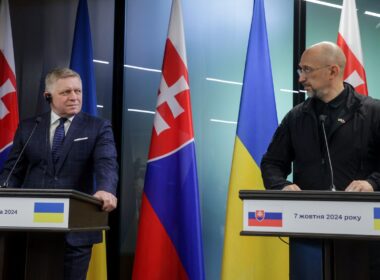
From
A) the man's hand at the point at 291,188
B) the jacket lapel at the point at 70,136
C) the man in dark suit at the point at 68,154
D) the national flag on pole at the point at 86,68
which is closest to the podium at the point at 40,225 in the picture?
the man in dark suit at the point at 68,154

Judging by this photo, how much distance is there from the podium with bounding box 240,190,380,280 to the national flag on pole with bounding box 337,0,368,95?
6.40ft

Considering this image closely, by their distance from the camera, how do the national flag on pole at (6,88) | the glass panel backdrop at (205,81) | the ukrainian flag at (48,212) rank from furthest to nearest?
the glass panel backdrop at (205,81) → the national flag on pole at (6,88) → the ukrainian flag at (48,212)

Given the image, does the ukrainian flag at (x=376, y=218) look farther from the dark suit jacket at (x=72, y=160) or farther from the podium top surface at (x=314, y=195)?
the dark suit jacket at (x=72, y=160)

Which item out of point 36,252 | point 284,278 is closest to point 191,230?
point 284,278

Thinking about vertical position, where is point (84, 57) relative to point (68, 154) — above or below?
above

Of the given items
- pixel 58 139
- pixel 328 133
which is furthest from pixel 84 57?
pixel 328 133

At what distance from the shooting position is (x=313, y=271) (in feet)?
7.55

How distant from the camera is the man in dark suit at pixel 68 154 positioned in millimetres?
2830

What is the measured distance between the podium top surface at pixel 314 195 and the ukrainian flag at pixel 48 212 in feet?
2.01

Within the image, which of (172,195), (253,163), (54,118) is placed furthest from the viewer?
(172,195)

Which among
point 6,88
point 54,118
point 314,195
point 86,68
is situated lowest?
point 314,195

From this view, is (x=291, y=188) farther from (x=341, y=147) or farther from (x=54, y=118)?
(x=54, y=118)

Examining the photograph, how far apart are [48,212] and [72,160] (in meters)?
0.74

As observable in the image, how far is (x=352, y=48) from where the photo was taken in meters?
4.04
